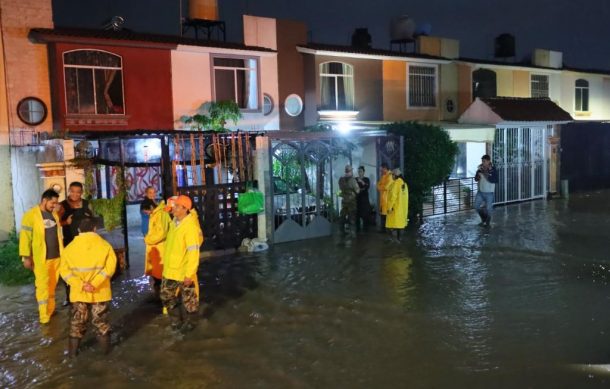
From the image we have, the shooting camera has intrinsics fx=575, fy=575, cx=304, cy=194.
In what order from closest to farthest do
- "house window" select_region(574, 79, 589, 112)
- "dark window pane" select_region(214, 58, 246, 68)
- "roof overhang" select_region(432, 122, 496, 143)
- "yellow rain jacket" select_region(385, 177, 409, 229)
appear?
"yellow rain jacket" select_region(385, 177, 409, 229) < "dark window pane" select_region(214, 58, 246, 68) < "roof overhang" select_region(432, 122, 496, 143) < "house window" select_region(574, 79, 589, 112)

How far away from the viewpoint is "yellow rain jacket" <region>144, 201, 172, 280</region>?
827 cm

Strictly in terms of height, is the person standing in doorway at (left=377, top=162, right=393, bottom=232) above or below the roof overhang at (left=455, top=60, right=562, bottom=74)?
below

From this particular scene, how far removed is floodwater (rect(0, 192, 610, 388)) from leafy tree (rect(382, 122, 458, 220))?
155 inches

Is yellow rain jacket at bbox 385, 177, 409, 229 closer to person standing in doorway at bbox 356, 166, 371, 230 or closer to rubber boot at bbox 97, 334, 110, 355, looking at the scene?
person standing in doorway at bbox 356, 166, 371, 230

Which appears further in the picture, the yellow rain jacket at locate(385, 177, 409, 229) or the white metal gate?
the white metal gate

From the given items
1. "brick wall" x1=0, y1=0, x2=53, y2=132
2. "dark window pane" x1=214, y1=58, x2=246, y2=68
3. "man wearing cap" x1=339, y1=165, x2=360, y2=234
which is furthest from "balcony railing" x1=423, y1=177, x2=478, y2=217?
"brick wall" x1=0, y1=0, x2=53, y2=132

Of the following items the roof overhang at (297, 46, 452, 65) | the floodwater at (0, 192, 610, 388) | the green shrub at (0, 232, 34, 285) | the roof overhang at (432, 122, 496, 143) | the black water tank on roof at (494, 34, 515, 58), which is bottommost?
the floodwater at (0, 192, 610, 388)

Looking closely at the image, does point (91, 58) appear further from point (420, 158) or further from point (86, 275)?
point (86, 275)

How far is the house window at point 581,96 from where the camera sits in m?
29.3

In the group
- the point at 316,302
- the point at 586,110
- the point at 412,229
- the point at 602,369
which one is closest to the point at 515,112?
the point at 412,229

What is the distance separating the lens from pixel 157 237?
326 inches

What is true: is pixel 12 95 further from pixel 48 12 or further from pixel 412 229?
pixel 412 229

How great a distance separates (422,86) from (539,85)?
24.7 ft

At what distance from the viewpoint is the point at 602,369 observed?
592 centimetres
